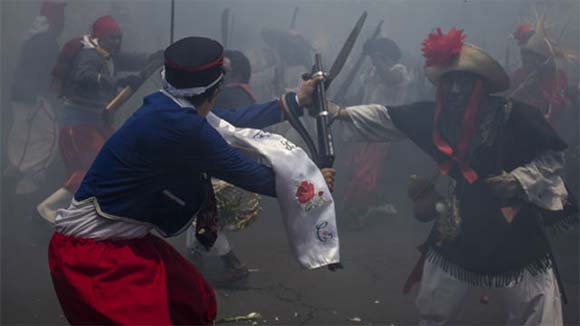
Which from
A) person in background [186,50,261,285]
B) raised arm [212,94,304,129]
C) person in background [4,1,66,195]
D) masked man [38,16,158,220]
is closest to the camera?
raised arm [212,94,304,129]

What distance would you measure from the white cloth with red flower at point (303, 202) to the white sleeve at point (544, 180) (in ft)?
5.47

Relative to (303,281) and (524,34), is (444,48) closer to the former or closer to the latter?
(303,281)

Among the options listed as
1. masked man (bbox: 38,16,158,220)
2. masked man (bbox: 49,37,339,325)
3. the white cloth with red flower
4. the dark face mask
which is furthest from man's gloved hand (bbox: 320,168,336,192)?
masked man (bbox: 38,16,158,220)

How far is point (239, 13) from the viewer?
455 inches

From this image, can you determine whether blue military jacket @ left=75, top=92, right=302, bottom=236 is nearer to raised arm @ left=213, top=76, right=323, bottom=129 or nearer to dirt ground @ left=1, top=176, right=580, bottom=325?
raised arm @ left=213, top=76, right=323, bottom=129

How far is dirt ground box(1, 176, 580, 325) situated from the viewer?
441cm

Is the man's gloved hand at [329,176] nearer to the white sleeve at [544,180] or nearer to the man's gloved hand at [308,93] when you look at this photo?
the man's gloved hand at [308,93]

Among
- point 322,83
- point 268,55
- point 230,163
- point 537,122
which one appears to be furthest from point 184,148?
point 268,55

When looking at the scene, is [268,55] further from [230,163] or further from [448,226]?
[230,163]

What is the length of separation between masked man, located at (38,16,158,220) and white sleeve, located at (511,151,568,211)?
13.4 feet

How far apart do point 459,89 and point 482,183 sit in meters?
0.69

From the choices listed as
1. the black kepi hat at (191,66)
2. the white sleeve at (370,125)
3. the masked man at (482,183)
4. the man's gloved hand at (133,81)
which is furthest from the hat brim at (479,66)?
the man's gloved hand at (133,81)

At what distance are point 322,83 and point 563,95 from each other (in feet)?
17.4

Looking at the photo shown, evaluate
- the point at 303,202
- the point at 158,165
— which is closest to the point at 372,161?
the point at 303,202
